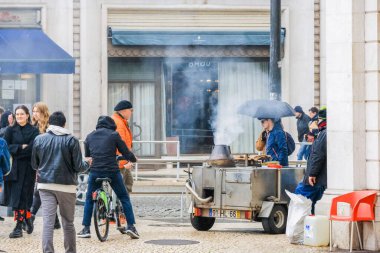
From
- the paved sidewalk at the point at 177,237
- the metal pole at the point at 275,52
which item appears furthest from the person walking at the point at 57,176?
the metal pole at the point at 275,52

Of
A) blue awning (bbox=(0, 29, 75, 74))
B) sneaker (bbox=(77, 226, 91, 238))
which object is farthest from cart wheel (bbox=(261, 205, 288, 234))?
blue awning (bbox=(0, 29, 75, 74))

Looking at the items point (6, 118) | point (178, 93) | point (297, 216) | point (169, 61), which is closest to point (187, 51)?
point (169, 61)

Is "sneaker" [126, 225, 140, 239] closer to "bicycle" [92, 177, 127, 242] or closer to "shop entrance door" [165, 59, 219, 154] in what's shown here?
"bicycle" [92, 177, 127, 242]

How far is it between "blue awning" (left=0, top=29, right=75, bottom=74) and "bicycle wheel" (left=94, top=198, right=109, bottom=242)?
10.00 meters

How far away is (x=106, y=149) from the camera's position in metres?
13.4

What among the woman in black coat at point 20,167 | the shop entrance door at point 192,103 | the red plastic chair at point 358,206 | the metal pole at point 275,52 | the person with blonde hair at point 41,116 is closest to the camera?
the red plastic chair at point 358,206

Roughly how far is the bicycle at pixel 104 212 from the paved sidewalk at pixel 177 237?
0.14 meters

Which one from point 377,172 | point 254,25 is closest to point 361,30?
point 377,172

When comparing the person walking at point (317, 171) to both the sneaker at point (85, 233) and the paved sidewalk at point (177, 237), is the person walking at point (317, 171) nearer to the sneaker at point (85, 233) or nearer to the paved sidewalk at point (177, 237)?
the paved sidewalk at point (177, 237)

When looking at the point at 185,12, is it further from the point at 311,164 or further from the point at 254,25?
the point at 311,164

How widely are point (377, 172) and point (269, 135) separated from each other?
3.07 meters

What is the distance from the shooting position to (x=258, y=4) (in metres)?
26.7

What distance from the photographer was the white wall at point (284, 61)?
1028 inches

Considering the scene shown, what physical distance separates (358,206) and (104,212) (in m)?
3.35
